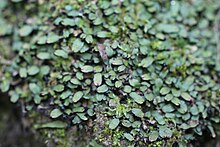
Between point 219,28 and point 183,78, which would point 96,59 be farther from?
point 219,28

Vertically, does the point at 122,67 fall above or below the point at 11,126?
above

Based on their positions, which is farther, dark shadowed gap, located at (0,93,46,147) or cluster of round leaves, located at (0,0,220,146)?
dark shadowed gap, located at (0,93,46,147)

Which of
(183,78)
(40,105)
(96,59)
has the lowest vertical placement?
(40,105)

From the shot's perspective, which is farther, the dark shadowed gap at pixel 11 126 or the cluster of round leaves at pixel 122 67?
the dark shadowed gap at pixel 11 126

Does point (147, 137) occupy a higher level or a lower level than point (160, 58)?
lower

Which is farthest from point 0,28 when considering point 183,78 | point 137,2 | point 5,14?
point 183,78

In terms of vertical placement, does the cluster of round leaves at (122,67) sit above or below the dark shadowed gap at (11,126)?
above

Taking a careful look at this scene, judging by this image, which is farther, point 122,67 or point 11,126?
point 11,126

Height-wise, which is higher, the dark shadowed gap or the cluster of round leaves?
the cluster of round leaves
